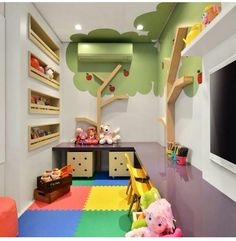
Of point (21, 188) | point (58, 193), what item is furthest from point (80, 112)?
point (21, 188)

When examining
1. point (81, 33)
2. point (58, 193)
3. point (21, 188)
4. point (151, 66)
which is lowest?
point (58, 193)

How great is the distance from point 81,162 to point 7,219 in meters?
2.21

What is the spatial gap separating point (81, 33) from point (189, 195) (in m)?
3.60

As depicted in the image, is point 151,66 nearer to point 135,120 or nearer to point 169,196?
point 135,120

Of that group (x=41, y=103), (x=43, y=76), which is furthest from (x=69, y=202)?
(x=43, y=76)

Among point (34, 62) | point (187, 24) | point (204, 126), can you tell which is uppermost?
point (187, 24)

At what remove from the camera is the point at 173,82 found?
3.08 meters

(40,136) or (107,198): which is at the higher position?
(40,136)

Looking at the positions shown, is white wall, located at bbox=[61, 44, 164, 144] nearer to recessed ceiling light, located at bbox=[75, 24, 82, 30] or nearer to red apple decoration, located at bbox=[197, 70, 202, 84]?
recessed ceiling light, located at bbox=[75, 24, 82, 30]

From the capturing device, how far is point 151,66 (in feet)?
15.6

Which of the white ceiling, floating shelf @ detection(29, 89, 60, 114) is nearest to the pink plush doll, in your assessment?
floating shelf @ detection(29, 89, 60, 114)

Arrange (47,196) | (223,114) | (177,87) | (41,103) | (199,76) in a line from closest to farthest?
(223,114), (199,76), (177,87), (47,196), (41,103)

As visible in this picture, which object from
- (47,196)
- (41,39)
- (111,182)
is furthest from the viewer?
(111,182)

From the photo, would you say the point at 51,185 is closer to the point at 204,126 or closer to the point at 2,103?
the point at 2,103
